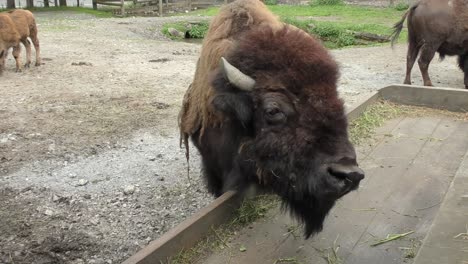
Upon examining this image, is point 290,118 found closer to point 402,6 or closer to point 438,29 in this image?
point 438,29

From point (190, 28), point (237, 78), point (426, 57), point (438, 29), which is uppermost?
point (237, 78)

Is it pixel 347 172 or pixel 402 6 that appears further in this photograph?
pixel 402 6

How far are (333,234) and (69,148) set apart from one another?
3812 mm

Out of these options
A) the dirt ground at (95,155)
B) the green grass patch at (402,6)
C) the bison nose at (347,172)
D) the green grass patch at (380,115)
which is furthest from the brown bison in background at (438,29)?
the green grass patch at (402,6)

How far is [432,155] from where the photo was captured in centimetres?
402

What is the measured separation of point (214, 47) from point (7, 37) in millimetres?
7891

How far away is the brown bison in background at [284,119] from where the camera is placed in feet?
8.12

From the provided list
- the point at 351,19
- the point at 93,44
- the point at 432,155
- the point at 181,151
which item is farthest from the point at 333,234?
the point at 351,19

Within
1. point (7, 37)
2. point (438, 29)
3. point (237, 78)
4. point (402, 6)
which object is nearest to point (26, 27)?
point (7, 37)

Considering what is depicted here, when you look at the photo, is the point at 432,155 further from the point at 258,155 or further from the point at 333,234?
the point at 258,155

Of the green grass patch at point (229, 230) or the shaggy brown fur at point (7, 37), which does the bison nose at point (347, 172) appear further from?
the shaggy brown fur at point (7, 37)

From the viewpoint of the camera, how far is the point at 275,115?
2.64m

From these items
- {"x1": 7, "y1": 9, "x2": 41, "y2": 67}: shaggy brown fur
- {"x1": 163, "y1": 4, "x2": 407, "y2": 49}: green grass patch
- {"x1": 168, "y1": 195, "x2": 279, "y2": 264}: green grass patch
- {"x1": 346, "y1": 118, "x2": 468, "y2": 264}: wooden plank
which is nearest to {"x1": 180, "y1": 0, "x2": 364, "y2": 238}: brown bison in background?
{"x1": 168, "y1": 195, "x2": 279, "y2": 264}: green grass patch

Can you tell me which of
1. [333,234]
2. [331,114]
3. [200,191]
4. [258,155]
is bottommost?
[200,191]
